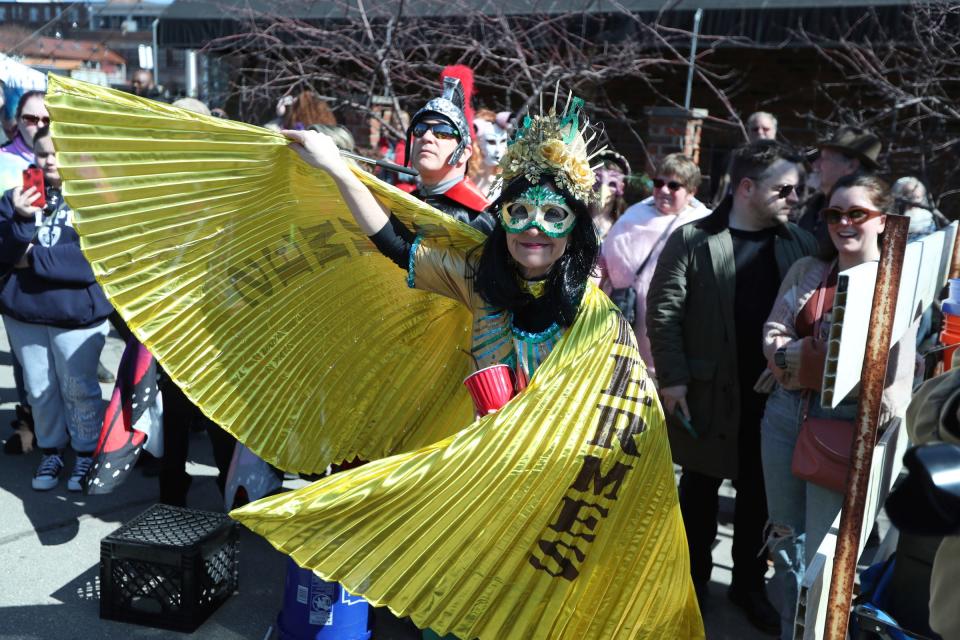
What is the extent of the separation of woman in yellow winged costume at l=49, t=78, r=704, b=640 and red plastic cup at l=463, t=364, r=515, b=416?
0.15m

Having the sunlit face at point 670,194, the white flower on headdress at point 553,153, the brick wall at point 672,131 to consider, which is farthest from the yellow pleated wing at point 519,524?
the brick wall at point 672,131

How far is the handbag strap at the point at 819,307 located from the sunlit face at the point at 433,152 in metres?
1.48

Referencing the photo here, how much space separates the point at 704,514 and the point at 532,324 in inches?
63.2

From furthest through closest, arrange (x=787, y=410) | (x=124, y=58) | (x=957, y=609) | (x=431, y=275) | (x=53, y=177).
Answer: (x=124, y=58), (x=53, y=177), (x=787, y=410), (x=431, y=275), (x=957, y=609)

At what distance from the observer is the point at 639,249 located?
15.2ft

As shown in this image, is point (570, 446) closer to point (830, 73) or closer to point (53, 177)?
point (53, 177)

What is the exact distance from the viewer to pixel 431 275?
2.91 m

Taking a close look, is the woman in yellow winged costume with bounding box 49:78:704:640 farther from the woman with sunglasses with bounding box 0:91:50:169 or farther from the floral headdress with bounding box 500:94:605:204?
the woman with sunglasses with bounding box 0:91:50:169

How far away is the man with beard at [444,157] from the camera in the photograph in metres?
3.58

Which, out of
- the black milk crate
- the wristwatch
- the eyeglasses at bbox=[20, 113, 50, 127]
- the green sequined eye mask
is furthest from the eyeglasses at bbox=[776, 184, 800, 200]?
the eyeglasses at bbox=[20, 113, 50, 127]

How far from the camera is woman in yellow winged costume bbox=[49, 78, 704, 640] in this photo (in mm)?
2359

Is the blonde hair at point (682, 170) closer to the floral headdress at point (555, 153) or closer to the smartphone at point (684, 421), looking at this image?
the smartphone at point (684, 421)

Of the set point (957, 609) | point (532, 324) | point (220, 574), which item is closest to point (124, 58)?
point (220, 574)

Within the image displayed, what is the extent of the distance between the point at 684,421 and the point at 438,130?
61.6 inches
